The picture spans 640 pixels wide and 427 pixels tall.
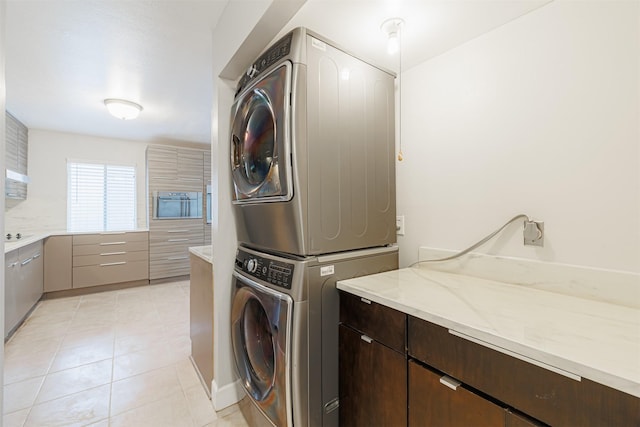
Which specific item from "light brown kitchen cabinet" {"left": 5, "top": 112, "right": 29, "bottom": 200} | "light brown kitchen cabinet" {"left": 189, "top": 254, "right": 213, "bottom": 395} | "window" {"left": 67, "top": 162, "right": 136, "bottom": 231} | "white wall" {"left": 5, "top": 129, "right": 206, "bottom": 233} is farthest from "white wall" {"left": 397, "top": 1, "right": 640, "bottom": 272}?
"white wall" {"left": 5, "top": 129, "right": 206, "bottom": 233}

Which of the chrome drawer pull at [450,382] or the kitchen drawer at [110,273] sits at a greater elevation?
the chrome drawer pull at [450,382]

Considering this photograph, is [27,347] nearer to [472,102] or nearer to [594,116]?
[472,102]

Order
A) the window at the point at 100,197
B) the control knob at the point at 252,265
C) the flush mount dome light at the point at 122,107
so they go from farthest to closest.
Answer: the window at the point at 100,197, the flush mount dome light at the point at 122,107, the control knob at the point at 252,265

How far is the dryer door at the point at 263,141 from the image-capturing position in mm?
1179

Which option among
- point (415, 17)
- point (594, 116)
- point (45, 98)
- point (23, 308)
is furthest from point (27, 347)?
point (594, 116)

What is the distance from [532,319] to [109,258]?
5027 millimetres

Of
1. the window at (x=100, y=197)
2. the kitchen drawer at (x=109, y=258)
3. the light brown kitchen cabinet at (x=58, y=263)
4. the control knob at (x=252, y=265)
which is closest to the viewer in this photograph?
the control knob at (x=252, y=265)

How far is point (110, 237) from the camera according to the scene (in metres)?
4.09

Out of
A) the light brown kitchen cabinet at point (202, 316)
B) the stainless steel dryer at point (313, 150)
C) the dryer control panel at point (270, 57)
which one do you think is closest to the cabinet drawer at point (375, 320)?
the stainless steel dryer at point (313, 150)

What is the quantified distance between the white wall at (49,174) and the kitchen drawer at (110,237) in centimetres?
66

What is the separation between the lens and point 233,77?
1.73 m

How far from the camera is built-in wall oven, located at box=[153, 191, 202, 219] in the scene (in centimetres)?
437

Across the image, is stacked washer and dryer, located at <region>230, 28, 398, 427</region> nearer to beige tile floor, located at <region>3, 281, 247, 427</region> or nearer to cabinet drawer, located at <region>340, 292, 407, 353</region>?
cabinet drawer, located at <region>340, 292, 407, 353</region>

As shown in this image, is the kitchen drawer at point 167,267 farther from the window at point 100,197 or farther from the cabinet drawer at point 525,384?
the cabinet drawer at point 525,384
